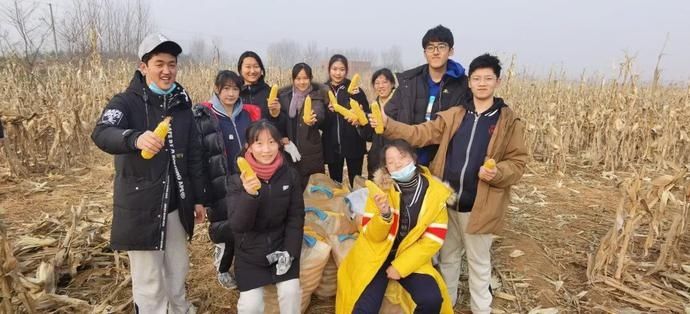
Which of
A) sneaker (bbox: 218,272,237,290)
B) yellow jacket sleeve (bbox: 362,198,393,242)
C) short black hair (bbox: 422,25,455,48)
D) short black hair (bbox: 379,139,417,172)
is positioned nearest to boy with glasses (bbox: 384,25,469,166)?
short black hair (bbox: 422,25,455,48)

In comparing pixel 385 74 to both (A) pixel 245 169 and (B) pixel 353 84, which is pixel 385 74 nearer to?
(B) pixel 353 84

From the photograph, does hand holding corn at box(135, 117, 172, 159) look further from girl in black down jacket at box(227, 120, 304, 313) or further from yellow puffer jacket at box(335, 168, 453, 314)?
yellow puffer jacket at box(335, 168, 453, 314)

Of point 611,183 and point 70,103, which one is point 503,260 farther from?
point 70,103

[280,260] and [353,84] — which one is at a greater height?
[353,84]

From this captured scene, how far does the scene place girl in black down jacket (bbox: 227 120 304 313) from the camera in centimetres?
236

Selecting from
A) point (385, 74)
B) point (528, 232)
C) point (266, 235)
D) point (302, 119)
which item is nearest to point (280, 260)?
point (266, 235)

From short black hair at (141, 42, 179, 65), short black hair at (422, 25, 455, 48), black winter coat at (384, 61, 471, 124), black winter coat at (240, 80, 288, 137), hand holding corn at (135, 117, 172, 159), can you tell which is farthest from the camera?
black winter coat at (240, 80, 288, 137)

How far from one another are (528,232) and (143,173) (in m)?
3.82

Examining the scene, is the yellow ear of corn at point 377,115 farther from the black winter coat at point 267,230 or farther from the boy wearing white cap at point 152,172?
the boy wearing white cap at point 152,172

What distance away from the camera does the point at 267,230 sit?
2.42m

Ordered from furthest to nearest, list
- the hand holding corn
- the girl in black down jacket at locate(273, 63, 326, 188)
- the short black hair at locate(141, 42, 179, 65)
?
the girl in black down jacket at locate(273, 63, 326, 188)
the short black hair at locate(141, 42, 179, 65)
the hand holding corn

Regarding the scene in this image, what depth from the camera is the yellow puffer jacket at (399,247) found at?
2463mm

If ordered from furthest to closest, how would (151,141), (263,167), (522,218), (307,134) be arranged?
(522,218)
(307,134)
(263,167)
(151,141)

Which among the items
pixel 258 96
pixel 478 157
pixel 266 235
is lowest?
pixel 266 235
